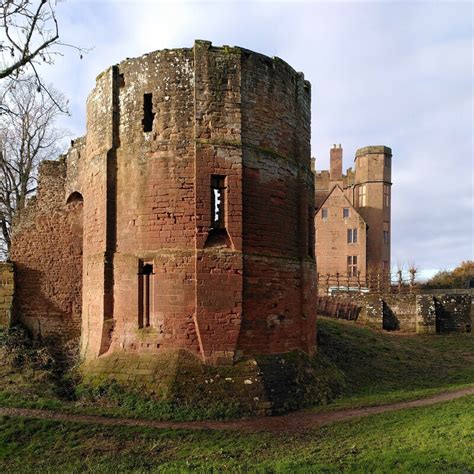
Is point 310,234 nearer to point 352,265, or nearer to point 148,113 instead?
point 148,113

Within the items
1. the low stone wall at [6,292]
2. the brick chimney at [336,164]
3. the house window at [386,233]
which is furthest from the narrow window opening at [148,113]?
the brick chimney at [336,164]

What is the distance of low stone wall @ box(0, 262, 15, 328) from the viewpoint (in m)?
15.7

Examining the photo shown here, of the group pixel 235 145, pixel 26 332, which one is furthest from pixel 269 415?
pixel 26 332

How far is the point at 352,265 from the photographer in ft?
141

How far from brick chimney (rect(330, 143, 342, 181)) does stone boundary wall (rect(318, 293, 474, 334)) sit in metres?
23.0

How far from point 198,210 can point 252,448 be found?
5.39 meters

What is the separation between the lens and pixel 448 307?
27391 millimetres

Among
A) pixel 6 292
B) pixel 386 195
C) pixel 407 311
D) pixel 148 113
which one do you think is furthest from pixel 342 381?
pixel 386 195

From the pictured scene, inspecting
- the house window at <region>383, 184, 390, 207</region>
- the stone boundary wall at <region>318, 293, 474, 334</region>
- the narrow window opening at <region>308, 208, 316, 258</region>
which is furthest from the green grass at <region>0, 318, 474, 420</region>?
the house window at <region>383, 184, 390, 207</region>

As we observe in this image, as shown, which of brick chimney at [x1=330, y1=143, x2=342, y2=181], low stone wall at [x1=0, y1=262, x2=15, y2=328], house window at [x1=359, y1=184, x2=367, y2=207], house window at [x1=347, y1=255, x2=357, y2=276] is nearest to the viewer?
low stone wall at [x1=0, y1=262, x2=15, y2=328]

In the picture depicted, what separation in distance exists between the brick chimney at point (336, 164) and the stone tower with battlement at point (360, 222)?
2.84 metres

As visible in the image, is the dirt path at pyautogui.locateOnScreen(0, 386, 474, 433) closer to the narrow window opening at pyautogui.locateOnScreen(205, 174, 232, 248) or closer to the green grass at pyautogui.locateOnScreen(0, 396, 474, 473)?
the green grass at pyautogui.locateOnScreen(0, 396, 474, 473)

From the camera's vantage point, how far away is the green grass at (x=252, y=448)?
25.1 ft

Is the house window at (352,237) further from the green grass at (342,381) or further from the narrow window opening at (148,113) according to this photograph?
the narrow window opening at (148,113)
